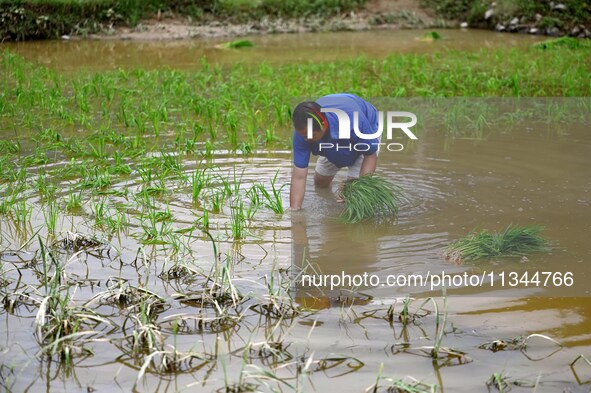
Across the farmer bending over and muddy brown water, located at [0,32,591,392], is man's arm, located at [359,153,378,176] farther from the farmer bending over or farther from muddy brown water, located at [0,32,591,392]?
muddy brown water, located at [0,32,591,392]

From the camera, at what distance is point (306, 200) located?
5566 millimetres

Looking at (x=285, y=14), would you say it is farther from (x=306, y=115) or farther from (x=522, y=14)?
(x=306, y=115)

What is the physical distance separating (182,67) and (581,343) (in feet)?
26.5

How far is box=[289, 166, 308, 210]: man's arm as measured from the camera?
513 cm

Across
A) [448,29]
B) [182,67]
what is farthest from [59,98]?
[448,29]

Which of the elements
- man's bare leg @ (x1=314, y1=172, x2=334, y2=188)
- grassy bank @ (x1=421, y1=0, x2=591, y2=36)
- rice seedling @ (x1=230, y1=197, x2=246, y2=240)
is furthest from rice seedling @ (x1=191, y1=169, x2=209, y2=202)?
grassy bank @ (x1=421, y1=0, x2=591, y2=36)

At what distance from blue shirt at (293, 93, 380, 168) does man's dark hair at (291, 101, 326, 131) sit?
0.30 ft

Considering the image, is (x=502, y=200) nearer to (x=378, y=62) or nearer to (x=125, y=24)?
(x=378, y=62)

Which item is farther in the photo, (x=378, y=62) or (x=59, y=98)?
(x=378, y=62)

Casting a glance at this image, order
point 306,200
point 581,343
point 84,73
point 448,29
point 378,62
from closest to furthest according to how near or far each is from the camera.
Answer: point 581,343 < point 306,200 < point 84,73 < point 378,62 < point 448,29

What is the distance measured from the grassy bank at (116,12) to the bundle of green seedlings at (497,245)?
1021cm

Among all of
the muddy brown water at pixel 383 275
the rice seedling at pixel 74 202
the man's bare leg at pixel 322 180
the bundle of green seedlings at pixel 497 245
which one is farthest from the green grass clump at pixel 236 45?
the bundle of green seedlings at pixel 497 245

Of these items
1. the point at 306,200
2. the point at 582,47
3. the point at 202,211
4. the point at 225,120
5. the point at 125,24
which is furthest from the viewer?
the point at 125,24

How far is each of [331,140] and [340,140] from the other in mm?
61
